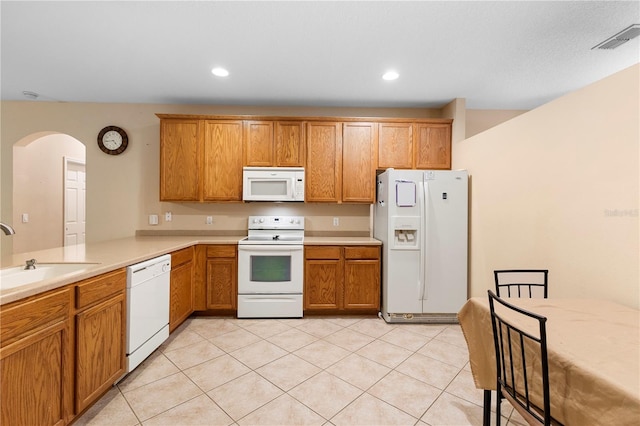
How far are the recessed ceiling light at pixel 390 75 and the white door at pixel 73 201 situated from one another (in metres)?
5.32

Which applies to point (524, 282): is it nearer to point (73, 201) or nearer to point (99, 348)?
point (99, 348)

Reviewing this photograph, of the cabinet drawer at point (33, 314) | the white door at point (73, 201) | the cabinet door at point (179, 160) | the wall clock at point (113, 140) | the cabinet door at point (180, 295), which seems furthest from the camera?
the white door at point (73, 201)

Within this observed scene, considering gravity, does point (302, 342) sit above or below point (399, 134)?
below

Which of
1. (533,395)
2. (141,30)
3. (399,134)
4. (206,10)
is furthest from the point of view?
(399,134)

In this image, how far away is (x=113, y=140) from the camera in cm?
360

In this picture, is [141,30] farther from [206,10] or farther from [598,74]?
[598,74]

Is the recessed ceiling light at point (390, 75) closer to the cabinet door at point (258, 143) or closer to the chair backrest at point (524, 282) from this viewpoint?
the cabinet door at point (258, 143)

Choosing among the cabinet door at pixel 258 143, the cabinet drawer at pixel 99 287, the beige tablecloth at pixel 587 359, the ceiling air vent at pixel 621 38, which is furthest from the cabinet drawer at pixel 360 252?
the ceiling air vent at pixel 621 38

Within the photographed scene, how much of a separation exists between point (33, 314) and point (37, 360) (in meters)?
0.23

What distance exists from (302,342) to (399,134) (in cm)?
264

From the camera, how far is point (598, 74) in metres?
2.71

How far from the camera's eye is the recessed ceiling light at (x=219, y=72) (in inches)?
107

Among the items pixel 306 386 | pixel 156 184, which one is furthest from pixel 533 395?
pixel 156 184

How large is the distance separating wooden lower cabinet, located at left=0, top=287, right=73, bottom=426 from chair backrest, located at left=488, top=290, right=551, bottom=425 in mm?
2110
